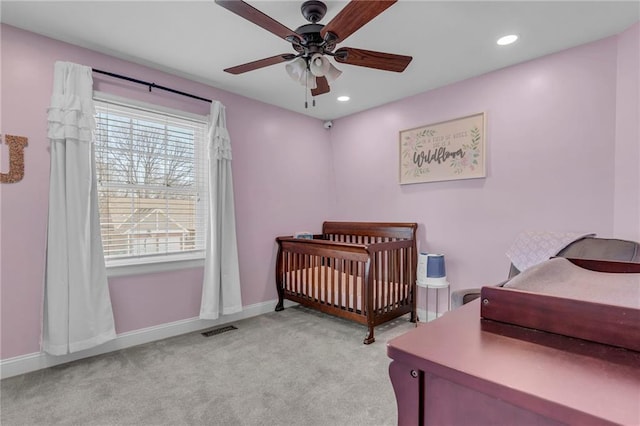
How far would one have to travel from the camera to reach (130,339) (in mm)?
2539

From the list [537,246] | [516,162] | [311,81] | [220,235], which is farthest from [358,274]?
[311,81]

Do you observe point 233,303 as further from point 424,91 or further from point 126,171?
point 424,91

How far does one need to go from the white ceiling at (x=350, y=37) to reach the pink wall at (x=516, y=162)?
0.64 feet

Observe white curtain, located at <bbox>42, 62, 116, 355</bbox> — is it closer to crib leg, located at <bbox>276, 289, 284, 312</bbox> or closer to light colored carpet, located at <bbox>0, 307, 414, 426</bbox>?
light colored carpet, located at <bbox>0, 307, 414, 426</bbox>

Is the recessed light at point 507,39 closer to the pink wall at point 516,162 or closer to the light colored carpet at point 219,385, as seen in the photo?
the pink wall at point 516,162

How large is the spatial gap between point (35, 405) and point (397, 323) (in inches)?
106

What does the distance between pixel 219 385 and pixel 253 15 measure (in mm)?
2111

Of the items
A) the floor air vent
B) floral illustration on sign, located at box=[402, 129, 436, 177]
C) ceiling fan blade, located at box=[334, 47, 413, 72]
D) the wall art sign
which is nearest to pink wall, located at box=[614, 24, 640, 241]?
the wall art sign

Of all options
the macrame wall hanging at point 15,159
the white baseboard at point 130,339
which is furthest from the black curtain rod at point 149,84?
the white baseboard at point 130,339

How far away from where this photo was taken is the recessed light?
6.96 feet

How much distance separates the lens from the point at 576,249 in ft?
6.53

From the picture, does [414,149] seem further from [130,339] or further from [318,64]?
[130,339]

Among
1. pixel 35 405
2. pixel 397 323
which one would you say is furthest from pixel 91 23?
pixel 397 323

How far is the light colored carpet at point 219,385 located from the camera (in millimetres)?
1675
